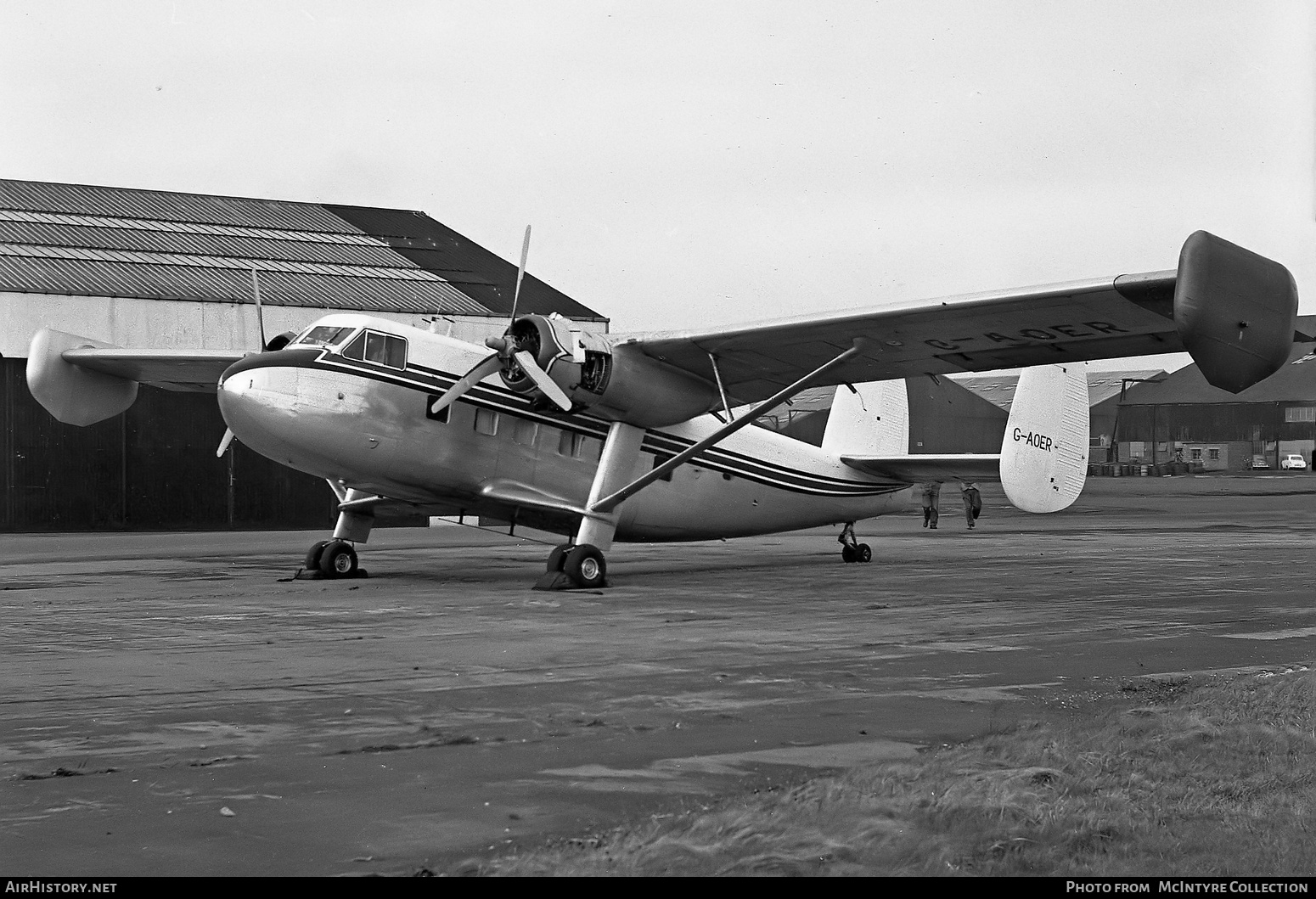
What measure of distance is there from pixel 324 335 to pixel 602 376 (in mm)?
3935

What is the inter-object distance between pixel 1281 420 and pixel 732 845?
329 feet

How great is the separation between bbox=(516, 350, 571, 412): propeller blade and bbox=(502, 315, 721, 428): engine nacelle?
116mm

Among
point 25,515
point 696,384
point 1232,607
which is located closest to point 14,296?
point 25,515

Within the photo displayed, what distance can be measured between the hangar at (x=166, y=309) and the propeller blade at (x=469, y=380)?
19236 millimetres

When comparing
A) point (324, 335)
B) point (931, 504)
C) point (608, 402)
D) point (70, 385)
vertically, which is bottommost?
point (931, 504)

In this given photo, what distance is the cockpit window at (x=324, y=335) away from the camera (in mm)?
18141

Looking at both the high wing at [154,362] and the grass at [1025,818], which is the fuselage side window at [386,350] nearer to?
the high wing at [154,362]

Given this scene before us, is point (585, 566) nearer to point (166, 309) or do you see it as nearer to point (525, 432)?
point (525, 432)

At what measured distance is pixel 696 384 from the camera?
19.5 m

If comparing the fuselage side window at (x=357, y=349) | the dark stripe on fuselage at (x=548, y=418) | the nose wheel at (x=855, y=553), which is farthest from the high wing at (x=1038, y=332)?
the nose wheel at (x=855, y=553)

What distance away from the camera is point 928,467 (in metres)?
23.4

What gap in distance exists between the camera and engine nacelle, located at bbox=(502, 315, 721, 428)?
18.0 meters

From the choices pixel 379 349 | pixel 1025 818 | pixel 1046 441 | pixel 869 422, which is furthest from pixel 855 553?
pixel 1025 818
